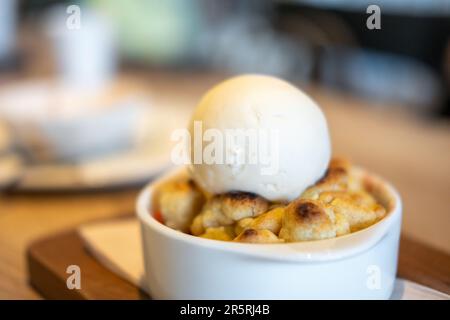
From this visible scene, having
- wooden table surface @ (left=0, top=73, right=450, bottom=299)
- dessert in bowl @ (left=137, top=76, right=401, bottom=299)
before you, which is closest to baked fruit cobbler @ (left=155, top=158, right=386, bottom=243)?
dessert in bowl @ (left=137, top=76, right=401, bottom=299)

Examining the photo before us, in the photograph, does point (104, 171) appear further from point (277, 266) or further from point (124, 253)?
point (277, 266)

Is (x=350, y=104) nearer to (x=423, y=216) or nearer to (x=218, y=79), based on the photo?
(x=218, y=79)

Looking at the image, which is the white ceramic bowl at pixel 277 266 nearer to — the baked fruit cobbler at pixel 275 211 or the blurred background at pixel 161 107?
the baked fruit cobbler at pixel 275 211

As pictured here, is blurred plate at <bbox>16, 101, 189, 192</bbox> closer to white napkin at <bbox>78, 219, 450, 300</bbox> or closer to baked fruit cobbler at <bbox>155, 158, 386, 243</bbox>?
white napkin at <bbox>78, 219, 450, 300</bbox>

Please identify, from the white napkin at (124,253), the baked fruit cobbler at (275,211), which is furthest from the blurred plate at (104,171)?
the baked fruit cobbler at (275,211)

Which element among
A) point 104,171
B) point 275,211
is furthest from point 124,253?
point 104,171
